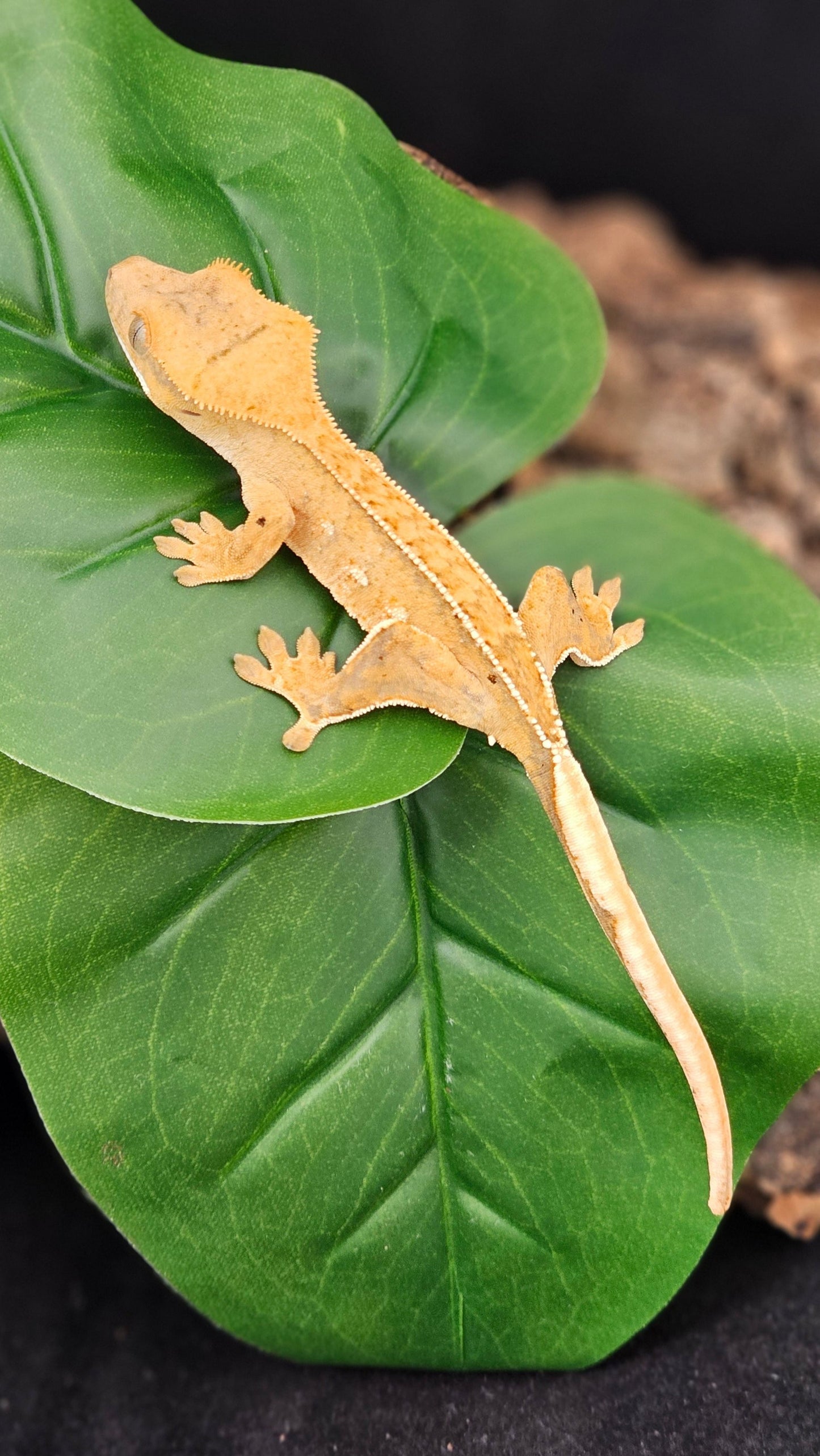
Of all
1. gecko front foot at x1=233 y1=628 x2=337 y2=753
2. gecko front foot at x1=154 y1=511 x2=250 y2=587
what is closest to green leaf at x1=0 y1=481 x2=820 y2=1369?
gecko front foot at x1=233 y1=628 x2=337 y2=753

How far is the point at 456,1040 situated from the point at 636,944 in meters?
0.48

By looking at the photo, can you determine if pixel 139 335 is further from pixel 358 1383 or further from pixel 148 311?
pixel 358 1383

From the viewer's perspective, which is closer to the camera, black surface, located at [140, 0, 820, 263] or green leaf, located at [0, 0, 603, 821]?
green leaf, located at [0, 0, 603, 821]

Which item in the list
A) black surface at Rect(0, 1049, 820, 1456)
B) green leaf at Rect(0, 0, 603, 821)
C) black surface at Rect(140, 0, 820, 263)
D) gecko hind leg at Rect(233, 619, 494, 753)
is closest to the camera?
green leaf at Rect(0, 0, 603, 821)

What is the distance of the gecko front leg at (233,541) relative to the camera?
2.55m

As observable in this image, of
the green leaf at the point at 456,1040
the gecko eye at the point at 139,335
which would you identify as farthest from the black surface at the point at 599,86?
the green leaf at the point at 456,1040

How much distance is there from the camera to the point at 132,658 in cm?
245

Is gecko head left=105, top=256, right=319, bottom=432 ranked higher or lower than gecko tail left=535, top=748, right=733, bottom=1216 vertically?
higher

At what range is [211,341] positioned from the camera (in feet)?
9.04

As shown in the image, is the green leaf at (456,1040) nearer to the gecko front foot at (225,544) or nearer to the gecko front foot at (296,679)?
the gecko front foot at (296,679)

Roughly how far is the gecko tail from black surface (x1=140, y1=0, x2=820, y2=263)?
365cm

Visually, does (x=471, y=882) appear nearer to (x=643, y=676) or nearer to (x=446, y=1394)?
(x=643, y=676)

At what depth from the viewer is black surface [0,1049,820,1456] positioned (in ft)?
9.20

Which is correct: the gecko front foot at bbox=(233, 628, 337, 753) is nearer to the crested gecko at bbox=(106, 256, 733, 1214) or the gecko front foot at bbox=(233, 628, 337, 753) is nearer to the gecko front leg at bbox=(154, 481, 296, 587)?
the crested gecko at bbox=(106, 256, 733, 1214)
